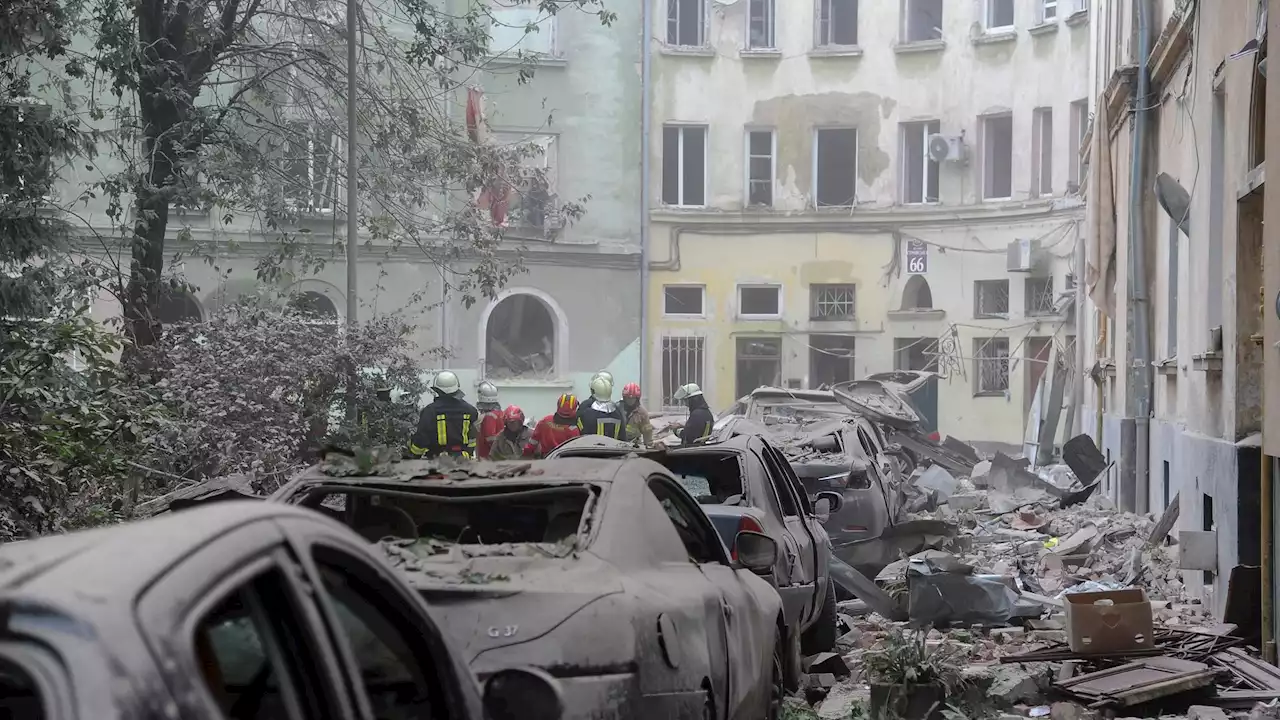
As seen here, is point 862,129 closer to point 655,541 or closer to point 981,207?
point 981,207

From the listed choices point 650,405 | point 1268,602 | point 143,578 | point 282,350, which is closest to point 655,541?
point 143,578

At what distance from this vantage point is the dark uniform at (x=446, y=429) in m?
13.4

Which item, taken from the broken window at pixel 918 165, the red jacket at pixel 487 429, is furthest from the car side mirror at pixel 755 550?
the broken window at pixel 918 165

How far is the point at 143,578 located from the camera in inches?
76.0

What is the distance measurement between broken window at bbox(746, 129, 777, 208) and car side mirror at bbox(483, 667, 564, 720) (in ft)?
94.2

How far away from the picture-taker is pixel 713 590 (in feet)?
17.3

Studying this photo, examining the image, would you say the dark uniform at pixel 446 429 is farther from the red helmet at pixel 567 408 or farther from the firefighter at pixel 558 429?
the red helmet at pixel 567 408

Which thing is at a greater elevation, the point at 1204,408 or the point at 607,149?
the point at 607,149

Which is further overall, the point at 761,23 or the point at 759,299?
the point at 761,23

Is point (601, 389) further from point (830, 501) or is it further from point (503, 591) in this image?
point (503, 591)

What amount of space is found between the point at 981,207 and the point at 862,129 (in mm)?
3334

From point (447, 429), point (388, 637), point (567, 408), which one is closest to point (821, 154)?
point (567, 408)

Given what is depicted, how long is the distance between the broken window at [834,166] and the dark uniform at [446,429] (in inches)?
774

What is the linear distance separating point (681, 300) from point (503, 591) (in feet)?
89.2
